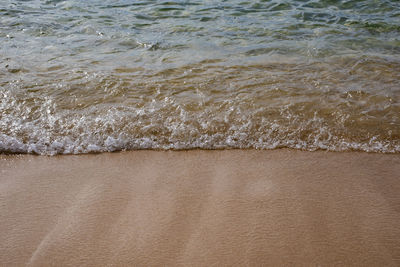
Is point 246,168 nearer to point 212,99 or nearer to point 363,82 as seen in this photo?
point 212,99

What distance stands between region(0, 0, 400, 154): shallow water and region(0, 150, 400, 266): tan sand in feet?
0.83

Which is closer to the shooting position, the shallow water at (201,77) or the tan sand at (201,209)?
the tan sand at (201,209)

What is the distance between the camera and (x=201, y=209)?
238 cm

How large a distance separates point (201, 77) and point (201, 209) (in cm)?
219

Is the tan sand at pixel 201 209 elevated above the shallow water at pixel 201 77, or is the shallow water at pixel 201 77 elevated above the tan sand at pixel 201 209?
the shallow water at pixel 201 77

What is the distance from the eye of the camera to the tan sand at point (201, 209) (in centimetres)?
205

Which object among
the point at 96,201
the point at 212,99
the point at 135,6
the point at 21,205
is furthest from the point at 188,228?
the point at 135,6

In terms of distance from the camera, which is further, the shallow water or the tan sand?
the shallow water

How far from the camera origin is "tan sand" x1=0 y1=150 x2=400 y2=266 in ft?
6.72

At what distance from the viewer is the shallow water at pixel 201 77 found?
3186mm

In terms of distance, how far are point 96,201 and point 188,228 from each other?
0.73m

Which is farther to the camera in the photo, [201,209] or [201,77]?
[201,77]

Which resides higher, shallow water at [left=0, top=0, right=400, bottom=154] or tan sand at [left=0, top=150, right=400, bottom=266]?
shallow water at [left=0, top=0, right=400, bottom=154]

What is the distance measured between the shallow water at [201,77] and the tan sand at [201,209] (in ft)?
0.83
